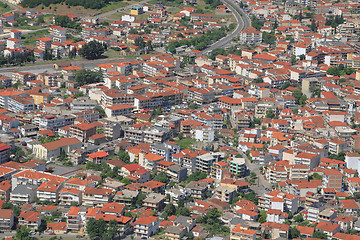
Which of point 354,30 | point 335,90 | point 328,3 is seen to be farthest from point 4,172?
point 328,3

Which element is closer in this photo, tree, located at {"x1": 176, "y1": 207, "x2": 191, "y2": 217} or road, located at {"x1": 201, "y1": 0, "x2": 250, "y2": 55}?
tree, located at {"x1": 176, "y1": 207, "x2": 191, "y2": 217}

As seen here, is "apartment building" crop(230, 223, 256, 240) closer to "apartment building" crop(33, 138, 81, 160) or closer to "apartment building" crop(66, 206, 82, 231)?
"apartment building" crop(66, 206, 82, 231)

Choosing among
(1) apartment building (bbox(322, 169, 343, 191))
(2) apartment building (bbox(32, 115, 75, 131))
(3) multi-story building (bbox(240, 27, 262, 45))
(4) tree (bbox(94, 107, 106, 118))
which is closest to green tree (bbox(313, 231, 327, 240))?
(1) apartment building (bbox(322, 169, 343, 191))

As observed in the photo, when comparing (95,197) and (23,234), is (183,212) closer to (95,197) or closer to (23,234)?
(95,197)

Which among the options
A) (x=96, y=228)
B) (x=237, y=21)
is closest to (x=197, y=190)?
(x=96, y=228)

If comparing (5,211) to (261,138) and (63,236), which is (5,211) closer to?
(63,236)

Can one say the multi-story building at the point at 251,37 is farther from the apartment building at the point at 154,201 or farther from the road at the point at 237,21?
the apartment building at the point at 154,201
